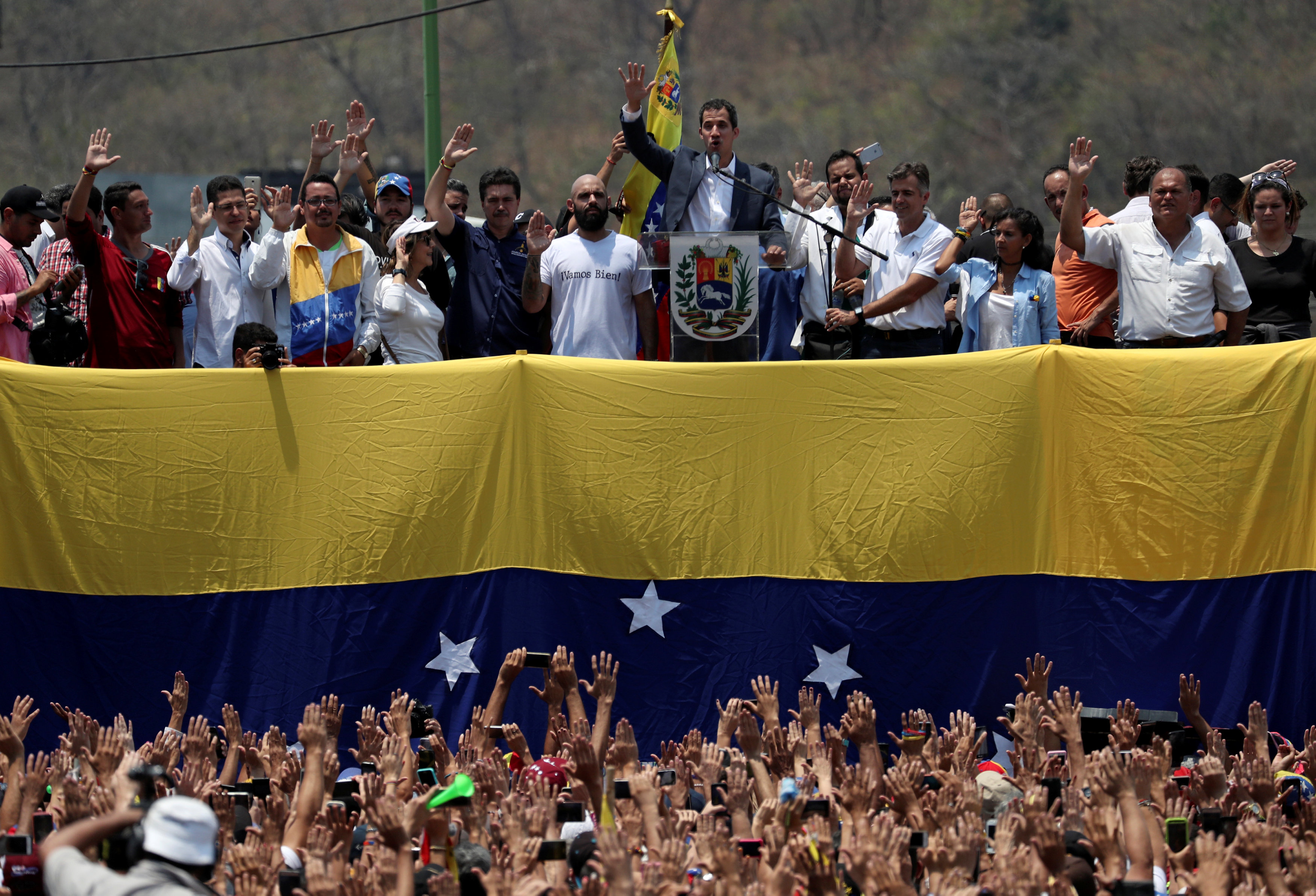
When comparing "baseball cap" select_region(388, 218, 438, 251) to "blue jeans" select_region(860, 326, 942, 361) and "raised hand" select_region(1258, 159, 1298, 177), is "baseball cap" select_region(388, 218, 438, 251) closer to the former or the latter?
"blue jeans" select_region(860, 326, 942, 361)

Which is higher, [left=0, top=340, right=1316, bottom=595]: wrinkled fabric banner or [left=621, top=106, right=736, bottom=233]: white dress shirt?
[left=621, top=106, right=736, bottom=233]: white dress shirt

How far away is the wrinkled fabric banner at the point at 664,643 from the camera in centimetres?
707

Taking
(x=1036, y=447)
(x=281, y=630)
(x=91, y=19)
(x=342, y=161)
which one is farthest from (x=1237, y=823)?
(x=91, y=19)

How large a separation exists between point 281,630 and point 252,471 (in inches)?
27.1

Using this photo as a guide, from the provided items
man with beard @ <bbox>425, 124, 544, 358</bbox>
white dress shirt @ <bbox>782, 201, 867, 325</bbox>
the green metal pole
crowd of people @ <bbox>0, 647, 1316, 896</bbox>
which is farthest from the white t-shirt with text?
the green metal pole

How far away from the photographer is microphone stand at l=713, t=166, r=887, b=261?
748 centimetres

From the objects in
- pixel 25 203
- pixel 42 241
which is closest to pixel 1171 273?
pixel 25 203

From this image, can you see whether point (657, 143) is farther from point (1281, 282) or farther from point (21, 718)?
point (21, 718)

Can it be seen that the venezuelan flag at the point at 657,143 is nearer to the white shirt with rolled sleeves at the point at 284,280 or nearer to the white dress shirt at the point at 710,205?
the white dress shirt at the point at 710,205

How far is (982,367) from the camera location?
23.6 ft

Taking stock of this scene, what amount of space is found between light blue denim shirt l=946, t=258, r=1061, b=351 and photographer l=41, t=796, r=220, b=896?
5.03 meters

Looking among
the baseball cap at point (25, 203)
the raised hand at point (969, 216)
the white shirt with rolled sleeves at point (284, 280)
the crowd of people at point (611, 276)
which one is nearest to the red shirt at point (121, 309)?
the crowd of people at point (611, 276)

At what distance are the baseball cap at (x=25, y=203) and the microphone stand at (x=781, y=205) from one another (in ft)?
11.0

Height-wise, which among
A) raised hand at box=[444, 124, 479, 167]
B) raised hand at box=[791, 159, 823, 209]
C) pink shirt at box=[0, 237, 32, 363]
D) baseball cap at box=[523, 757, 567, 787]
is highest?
raised hand at box=[444, 124, 479, 167]
